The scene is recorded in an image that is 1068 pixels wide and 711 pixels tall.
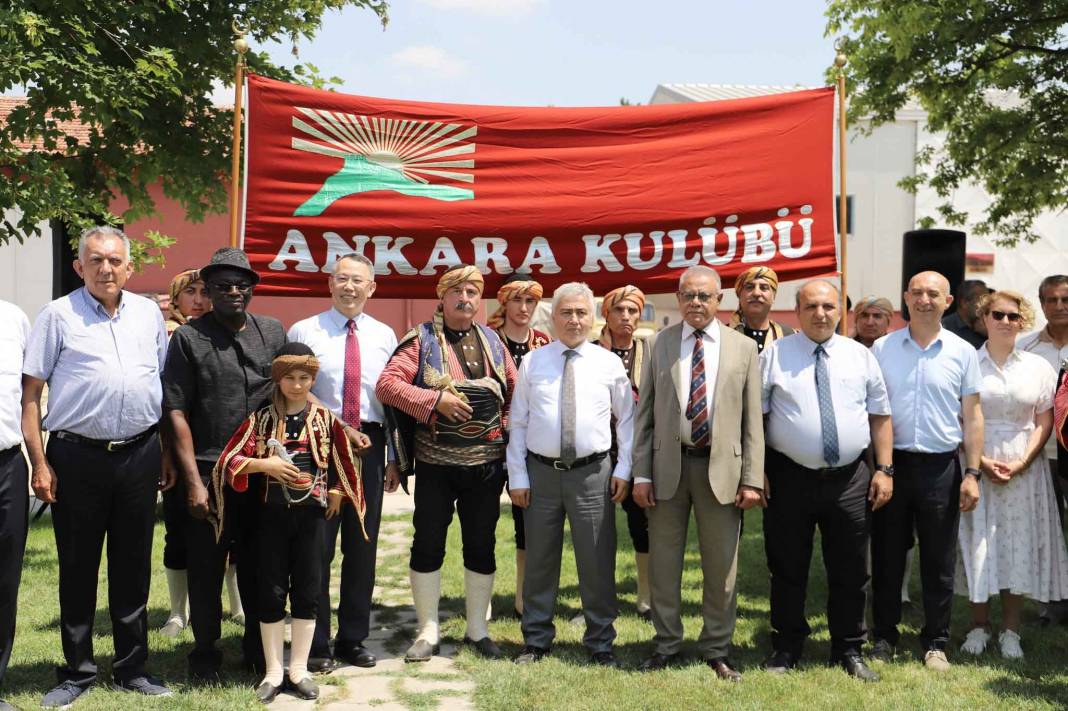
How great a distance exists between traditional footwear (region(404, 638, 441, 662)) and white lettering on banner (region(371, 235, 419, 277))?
2.22 meters

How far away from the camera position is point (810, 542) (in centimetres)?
503

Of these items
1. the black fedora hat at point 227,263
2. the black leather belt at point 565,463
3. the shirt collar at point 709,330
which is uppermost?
the black fedora hat at point 227,263

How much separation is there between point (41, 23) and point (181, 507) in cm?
516

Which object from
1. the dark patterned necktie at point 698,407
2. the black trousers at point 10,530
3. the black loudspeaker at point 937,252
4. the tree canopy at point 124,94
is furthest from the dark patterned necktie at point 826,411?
the black loudspeaker at point 937,252

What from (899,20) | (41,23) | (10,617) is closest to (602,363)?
(10,617)

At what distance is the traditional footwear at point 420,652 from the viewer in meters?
5.14

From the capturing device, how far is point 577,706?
14.6 feet

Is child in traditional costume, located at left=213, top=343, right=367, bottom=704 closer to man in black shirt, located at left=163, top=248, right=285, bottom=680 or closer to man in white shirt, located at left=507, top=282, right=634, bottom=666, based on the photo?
man in black shirt, located at left=163, top=248, right=285, bottom=680

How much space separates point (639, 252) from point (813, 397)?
1.80 meters

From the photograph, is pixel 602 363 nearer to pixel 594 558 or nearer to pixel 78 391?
pixel 594 558

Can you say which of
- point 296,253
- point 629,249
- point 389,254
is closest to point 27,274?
point 296,253

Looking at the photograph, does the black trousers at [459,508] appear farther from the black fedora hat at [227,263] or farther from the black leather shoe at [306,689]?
the black fedora hat at [227,263]

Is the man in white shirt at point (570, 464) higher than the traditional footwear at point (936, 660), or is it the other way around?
the man in white shirt at point (570, 464)

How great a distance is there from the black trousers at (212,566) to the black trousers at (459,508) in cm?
86
